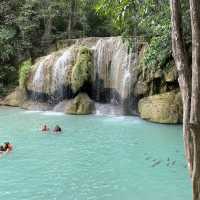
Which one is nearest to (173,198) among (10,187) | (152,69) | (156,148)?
(10,187)

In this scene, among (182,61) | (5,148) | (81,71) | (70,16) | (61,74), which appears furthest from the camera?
(70,16)

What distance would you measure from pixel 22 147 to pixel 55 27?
16.1m

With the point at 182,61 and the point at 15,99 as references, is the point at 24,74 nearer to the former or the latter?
the point at 15,99

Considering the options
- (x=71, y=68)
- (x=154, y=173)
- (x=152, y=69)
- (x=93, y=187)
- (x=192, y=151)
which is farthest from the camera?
(x=71, y=68)

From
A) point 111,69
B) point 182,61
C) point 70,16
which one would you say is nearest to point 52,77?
point 111,69

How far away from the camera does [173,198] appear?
7922mm

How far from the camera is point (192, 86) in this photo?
139 inches

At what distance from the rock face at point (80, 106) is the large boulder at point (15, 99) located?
3.52m

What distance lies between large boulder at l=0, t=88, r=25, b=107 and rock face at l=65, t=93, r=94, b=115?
352cm

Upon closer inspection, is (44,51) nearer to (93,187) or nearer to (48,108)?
(48,108)

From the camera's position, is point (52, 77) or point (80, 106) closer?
point (80, 106)

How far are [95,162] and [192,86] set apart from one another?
7.63 meters

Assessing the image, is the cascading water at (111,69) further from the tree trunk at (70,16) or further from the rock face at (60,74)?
the tree trunk at (70,16)

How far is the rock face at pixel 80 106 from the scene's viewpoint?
19.8 meters
